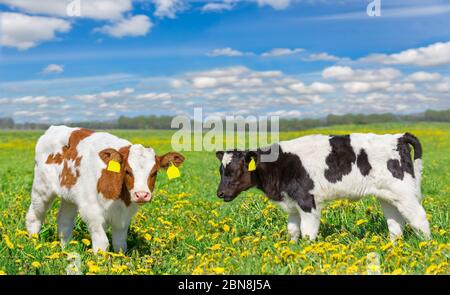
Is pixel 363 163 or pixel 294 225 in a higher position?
pixel 363 163

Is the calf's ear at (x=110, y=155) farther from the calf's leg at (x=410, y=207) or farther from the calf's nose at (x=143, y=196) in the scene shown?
the calf's leg at (x=410, y=207)

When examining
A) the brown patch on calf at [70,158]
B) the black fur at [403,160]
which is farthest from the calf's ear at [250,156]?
the brown patch on calf at [70,158]

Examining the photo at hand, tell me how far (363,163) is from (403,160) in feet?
2.33

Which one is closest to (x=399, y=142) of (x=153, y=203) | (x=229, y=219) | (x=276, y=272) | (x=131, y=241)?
(x=229, y=219)

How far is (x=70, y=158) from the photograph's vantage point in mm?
9445

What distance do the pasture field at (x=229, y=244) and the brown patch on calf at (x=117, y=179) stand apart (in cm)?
82

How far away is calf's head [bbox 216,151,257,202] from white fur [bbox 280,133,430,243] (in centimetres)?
92

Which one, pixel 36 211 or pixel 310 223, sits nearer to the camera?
pixel 310 223

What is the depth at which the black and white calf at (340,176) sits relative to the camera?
31.0 ft

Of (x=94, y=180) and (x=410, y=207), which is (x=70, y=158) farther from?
(x=410, y=207)

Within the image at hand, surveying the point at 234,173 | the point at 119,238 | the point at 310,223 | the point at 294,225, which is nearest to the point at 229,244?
the point at 294,225

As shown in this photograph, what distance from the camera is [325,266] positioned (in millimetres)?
6582
